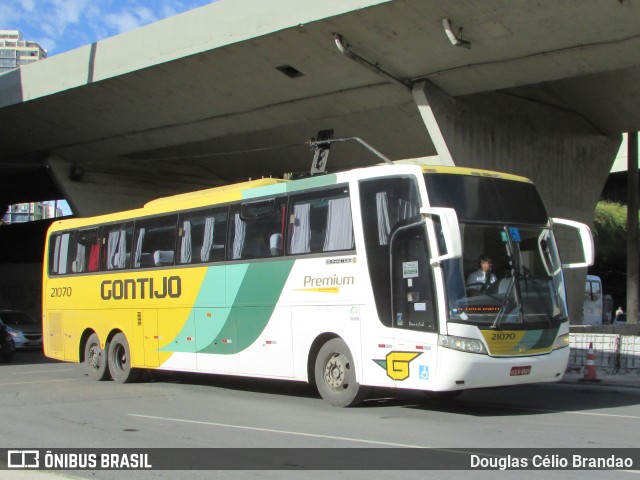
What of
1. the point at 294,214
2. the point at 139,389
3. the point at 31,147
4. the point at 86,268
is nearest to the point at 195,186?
the point at 31,147

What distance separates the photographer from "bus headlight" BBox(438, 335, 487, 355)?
33.4 feet

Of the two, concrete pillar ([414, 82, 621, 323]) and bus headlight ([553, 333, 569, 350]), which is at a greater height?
concrete pillar ([414, 82, 621, 323])

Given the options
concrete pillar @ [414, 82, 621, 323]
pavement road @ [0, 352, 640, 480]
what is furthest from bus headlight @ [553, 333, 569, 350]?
concrete pillar @ [414, 82, 621, 323]

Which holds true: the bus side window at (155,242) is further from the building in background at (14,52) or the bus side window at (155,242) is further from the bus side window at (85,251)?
the building in background at (14,52)

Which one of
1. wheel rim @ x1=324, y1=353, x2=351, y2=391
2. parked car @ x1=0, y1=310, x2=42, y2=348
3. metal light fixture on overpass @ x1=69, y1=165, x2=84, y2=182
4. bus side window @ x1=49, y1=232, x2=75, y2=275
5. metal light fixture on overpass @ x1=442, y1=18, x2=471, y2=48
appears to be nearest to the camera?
wheel rim @ x1=324, y1=353, x2=351, y2=391

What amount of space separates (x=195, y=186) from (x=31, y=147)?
7634 mm

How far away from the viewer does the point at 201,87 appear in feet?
78.2

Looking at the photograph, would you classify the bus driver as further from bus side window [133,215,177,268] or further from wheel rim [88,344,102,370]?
wheel rim [88,344,102,370]

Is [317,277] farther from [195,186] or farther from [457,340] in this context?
[195,186]

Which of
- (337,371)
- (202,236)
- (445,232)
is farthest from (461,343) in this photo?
(202,236)

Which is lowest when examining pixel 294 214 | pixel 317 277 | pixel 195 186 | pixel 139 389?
pixel 139 389

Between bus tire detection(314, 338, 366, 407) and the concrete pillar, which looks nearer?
bus tire detection(314, 338, 366, 407)

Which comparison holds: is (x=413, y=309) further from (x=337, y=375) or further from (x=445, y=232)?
(x=337, y=375)

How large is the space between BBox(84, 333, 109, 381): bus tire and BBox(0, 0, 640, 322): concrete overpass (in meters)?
8.74
